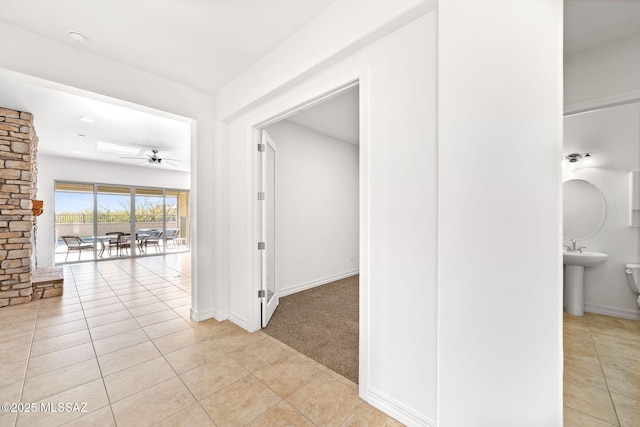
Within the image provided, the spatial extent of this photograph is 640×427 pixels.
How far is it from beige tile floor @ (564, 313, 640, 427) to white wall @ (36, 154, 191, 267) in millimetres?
9730

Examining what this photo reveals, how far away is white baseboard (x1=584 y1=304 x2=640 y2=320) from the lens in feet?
8.62

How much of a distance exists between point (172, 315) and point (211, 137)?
2.32 meters

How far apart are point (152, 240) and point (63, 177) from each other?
8.86ft

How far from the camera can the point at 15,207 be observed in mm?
3617

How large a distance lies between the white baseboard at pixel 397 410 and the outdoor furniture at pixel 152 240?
8.54 meters

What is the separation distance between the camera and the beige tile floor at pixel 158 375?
5.29ft

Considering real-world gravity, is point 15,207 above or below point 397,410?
above

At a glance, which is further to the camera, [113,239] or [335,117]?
[113,239]

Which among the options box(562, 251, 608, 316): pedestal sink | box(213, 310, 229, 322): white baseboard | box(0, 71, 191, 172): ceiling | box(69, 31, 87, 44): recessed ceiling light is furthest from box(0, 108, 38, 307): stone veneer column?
box(562, 251, 608, 316): pedestal sink

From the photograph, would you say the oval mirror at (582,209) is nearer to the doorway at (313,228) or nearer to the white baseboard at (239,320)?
the doorway at (313,228)

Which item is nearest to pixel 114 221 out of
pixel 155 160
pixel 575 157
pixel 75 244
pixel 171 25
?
pixel 75 244

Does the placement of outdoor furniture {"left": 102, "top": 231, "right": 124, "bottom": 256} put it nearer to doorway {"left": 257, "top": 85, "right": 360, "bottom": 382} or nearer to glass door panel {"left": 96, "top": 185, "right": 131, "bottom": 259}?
glass door panel {"left": 96, "top": 185, "right": 131, "bottom": 259}

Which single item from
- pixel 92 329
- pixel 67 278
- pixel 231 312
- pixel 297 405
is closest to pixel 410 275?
pixel 297 405

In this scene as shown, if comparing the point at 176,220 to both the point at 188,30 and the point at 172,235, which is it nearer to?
the point at 172,235
